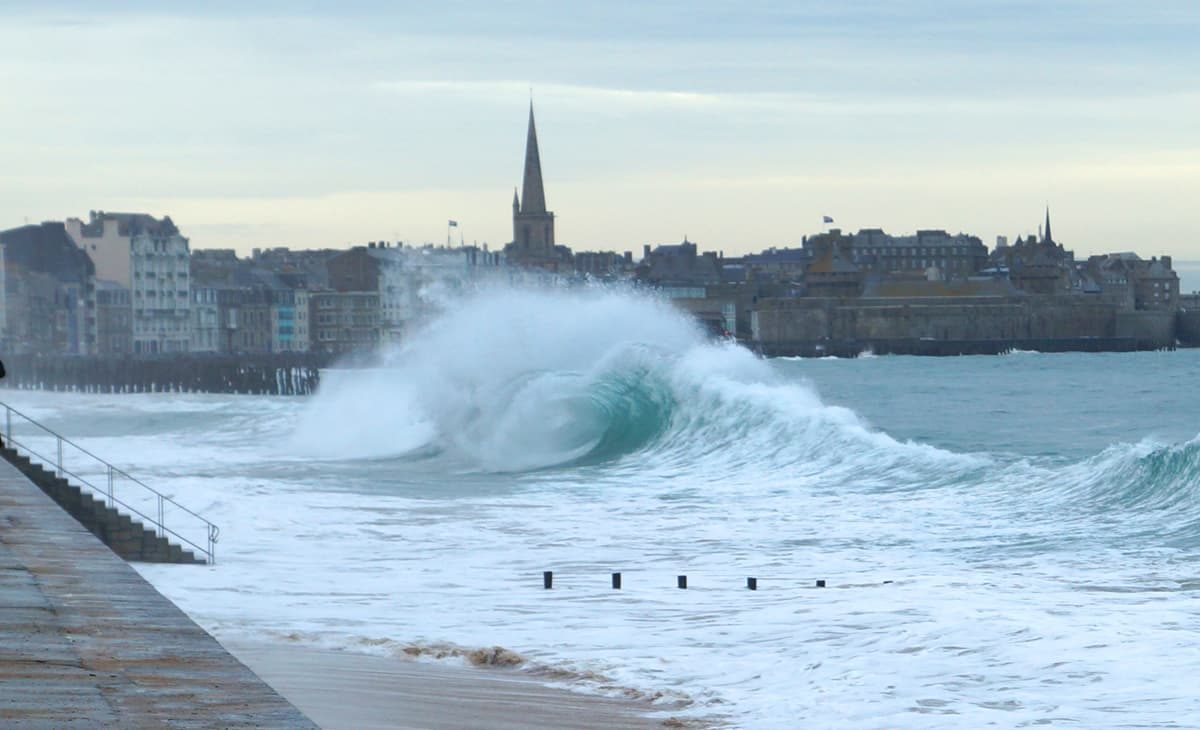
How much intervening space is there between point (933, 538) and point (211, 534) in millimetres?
7195

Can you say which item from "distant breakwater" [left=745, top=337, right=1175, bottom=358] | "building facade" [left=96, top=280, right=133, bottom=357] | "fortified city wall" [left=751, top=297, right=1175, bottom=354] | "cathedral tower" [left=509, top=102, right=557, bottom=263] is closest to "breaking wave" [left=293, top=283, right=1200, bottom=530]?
"building facade" [left=96, top=280, right=133, bottom=357]

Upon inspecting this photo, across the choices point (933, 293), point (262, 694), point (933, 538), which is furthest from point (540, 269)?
point (262, 694)

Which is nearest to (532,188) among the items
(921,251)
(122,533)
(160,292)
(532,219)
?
(532,219)

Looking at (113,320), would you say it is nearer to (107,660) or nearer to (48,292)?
(48,292)

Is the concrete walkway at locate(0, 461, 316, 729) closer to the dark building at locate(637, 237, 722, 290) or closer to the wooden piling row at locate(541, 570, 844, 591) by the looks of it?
the wooden piling row at locate(541, 570, 844, 591)

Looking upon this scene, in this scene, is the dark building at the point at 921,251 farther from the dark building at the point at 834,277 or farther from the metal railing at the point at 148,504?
the metal railing at the point at 148,504

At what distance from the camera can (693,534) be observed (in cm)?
2084

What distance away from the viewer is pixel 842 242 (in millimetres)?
165125

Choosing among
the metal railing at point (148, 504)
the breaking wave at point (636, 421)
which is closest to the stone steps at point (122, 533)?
Answer: the metal railing at point (148, 504)

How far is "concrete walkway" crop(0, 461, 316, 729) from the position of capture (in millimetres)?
7691

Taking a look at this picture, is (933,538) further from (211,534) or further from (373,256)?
(373,256)

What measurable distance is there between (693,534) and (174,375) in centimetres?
7786

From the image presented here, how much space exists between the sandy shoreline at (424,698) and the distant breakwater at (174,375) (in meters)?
79.0

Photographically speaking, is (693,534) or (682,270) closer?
(693,534)
